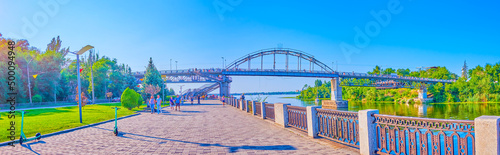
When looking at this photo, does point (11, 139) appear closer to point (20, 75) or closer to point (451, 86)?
point (20, 75)

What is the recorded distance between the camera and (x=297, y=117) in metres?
10.6

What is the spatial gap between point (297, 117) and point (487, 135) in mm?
6569

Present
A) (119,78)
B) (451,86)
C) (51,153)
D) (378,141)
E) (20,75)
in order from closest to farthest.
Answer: (378,141), (51,153), (20,75), (119,78), (451,86)

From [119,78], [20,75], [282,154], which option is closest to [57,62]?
[20,75]

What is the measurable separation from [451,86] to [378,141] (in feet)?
301

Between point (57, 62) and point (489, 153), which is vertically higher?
point (57, 62)

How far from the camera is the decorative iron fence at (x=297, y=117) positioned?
32.7 feet

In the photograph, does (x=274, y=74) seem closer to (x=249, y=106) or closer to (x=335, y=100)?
(x=335, y=100)

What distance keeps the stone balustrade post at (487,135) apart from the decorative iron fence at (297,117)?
5.62 metres

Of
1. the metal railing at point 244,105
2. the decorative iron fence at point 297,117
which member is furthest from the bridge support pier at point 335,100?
the decorative iron fence at point 297,117

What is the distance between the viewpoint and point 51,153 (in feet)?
24.2

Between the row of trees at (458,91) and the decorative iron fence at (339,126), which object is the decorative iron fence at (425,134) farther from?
the row of trees at (458,91)

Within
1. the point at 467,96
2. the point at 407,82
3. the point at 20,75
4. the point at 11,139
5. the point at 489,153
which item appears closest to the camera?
the point at 489,153

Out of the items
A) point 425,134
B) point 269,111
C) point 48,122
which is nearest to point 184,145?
point 425,134
